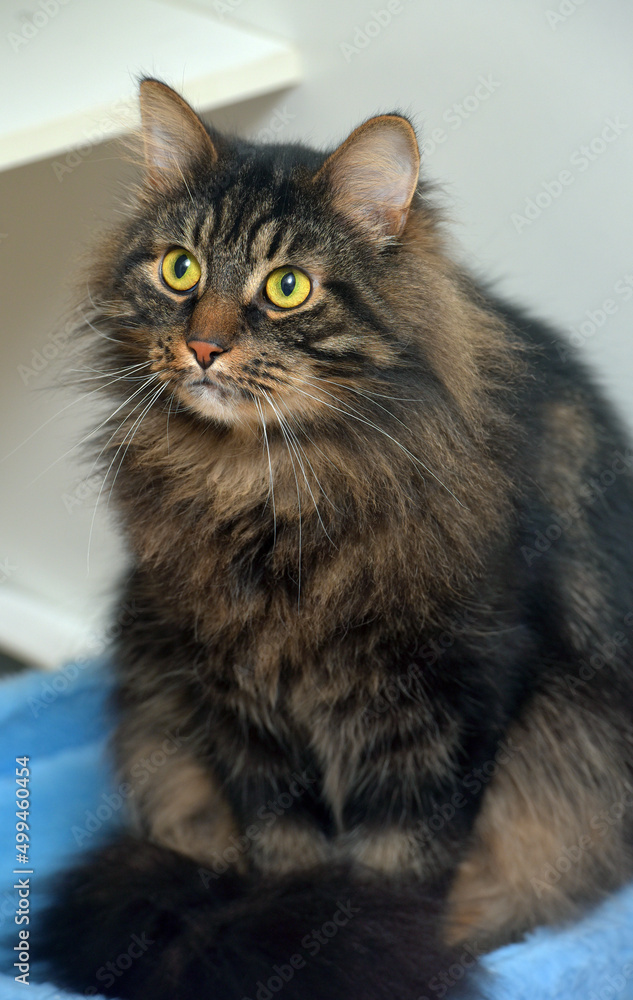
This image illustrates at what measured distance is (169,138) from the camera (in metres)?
1.50

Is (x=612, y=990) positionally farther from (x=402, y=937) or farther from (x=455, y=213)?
(x=455, y=213)

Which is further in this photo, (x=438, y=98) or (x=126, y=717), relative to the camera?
(x=438, y=98)

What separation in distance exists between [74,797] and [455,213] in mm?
1604

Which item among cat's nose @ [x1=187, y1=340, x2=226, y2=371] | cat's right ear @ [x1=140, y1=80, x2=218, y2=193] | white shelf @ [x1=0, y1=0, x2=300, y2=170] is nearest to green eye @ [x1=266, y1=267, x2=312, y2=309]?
cat's nose @ [x1=187, y1=340, x2=226, y2=371]

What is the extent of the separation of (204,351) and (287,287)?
0.55ft

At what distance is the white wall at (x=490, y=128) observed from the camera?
6.26 feet

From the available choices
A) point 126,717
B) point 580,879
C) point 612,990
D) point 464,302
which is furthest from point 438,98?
point 612,990

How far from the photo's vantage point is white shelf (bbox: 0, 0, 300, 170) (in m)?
1.63

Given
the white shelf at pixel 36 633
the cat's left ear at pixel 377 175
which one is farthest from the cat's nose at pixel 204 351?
the white shelf at pixel 36 633

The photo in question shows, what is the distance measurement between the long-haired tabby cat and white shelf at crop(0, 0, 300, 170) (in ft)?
0.72

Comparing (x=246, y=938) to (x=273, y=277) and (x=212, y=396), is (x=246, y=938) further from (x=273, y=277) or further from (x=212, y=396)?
(x=273, y=277)

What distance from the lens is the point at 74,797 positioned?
1.96m

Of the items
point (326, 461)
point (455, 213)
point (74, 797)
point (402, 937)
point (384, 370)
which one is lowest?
point (74, 797)

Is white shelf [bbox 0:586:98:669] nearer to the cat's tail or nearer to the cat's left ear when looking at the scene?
the cat's tail
